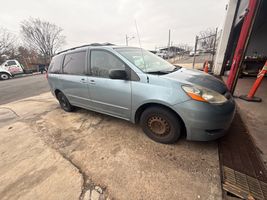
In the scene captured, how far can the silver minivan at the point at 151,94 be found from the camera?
5.82 feet

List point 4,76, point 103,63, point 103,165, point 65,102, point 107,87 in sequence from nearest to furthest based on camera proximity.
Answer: point 103,165 → point 107,87 → point 103,63 → point 65,102 → point 4,76

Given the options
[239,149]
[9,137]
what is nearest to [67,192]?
[9,137]

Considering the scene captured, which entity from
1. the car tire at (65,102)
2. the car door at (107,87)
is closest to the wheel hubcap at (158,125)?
the car door at (107,87)

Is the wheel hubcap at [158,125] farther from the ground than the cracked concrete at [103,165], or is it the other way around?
the wheel hubcap at [158,125]

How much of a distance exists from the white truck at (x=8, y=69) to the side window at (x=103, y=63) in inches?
715

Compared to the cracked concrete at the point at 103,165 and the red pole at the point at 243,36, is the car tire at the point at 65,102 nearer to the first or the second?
the cracked concrete at the point at 103,165

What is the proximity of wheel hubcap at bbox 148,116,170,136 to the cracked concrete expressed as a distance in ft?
0.76

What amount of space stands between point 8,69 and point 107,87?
1950 centimetres

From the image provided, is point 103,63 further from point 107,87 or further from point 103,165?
point 103,165

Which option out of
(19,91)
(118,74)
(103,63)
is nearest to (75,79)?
(103,63)

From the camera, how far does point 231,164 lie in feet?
5.78

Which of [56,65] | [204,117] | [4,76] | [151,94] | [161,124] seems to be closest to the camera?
[204,117]

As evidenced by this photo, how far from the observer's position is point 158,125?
215 centimetres

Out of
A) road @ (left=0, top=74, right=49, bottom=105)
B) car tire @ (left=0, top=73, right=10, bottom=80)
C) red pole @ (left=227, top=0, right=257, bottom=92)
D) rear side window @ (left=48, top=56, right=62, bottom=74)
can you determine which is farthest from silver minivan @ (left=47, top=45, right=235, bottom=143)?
car tire @ (left=0, top=73, right=10, bottom=80)
